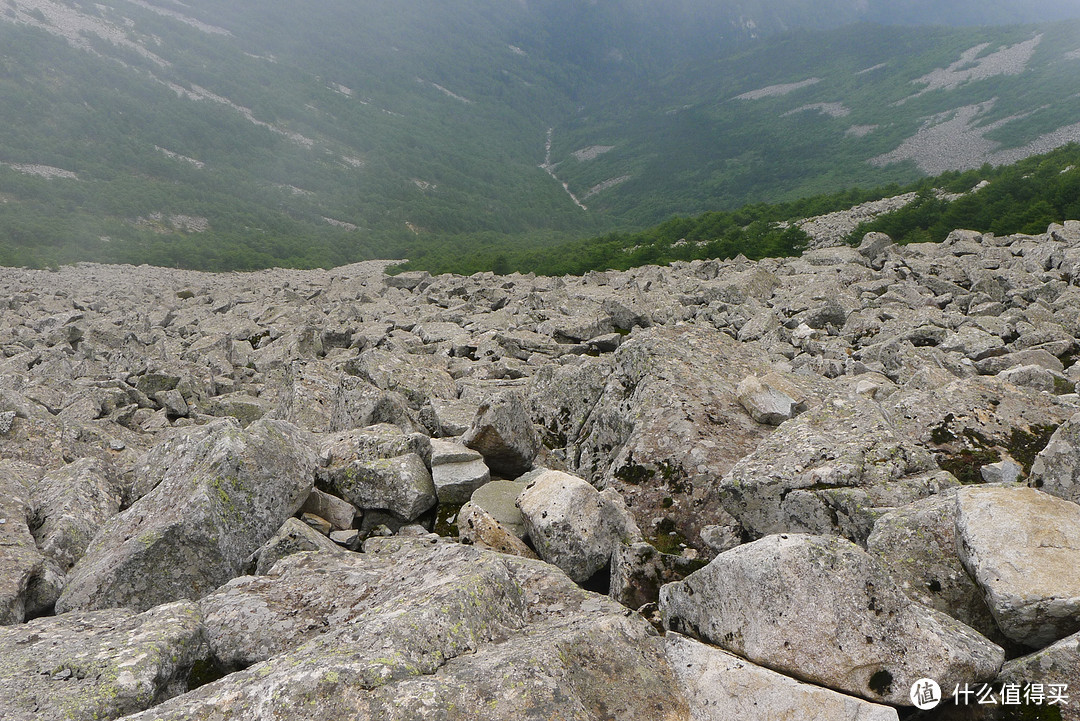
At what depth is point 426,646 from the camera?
11.4 ft

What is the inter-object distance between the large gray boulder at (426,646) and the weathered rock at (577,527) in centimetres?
43

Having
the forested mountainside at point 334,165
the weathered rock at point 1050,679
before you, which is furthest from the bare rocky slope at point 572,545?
the forested mountainside at point 334,165

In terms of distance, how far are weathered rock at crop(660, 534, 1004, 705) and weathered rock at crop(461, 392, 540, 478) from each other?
11.4 ft

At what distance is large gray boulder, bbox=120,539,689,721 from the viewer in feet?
10.1

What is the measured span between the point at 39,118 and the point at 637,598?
189 m

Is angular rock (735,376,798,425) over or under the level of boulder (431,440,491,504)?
over

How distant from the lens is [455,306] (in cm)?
2691

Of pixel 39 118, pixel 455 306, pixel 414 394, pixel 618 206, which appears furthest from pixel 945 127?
pixel 39 118

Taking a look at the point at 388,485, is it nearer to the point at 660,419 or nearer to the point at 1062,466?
the point at 660,419

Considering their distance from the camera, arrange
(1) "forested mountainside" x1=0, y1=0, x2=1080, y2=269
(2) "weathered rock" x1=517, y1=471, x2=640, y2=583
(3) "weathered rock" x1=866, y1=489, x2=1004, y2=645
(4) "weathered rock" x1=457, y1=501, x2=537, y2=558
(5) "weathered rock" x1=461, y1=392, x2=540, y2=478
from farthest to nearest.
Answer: (1) "forested mountainside" x1=0, y1=0, x2=1080, y2=269
(5) "weathered rock" x1=461, y1=392, x2=540, y2=478
(4) "weathered rock" x1=457, y1=501, x2=537, y2=558
(2) "weathered rock" x1=517, y1=471, x2=640, y2=583
(3) "weathered rock" x1=866, y1=489, x2=1004, y2=645

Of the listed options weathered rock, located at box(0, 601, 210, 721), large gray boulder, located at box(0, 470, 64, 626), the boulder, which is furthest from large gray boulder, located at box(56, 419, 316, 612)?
the boulder

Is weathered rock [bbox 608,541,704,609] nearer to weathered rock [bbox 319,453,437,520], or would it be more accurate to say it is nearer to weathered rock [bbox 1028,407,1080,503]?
weathered rock [bbox 319,453,437,520]

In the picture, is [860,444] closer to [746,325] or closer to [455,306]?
[746,325]

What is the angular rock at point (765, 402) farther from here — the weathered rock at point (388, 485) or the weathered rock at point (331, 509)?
the weathered rock at point (331, 509)
